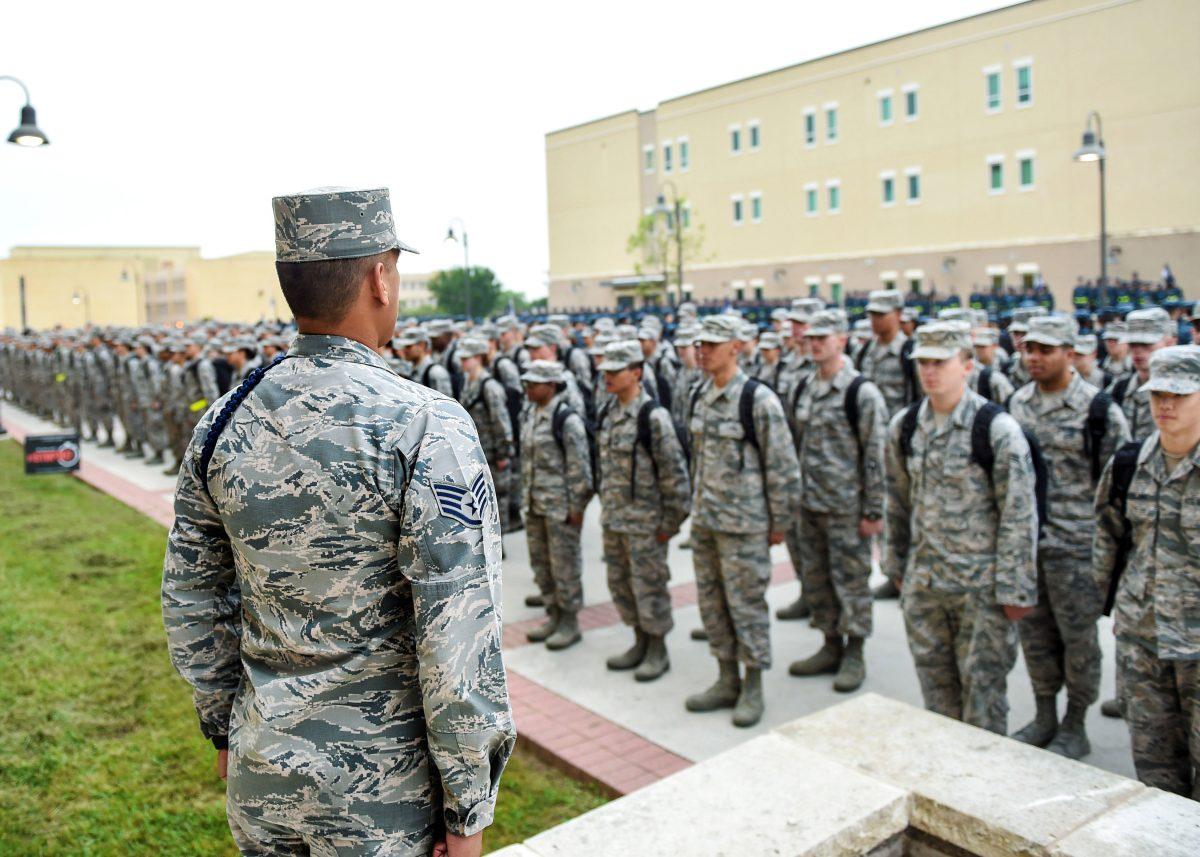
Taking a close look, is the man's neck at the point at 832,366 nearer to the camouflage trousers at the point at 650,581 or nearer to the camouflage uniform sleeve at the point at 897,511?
the camouflage uniform sleeve at the point at 897,511

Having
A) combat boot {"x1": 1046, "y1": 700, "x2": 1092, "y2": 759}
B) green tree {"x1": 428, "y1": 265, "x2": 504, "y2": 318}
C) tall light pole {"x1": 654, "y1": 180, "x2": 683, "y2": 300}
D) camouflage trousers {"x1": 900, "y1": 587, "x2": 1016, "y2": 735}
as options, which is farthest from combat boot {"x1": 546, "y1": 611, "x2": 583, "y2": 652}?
green tree {"x1": 428, "y1": 265, "x2": 504, "y2": 318}

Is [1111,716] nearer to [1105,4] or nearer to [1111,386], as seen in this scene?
[1111,386]

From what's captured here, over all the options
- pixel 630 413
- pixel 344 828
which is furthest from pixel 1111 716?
pixel 344 828

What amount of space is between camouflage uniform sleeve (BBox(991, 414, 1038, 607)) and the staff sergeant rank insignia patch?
10.7 ft

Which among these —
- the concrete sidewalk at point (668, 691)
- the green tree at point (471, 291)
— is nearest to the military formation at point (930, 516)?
the concrete sidewalk at point (668, 691)

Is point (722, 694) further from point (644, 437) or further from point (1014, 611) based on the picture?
point (1014, 611)

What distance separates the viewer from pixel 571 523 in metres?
7.11

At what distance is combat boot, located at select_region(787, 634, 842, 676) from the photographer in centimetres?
643

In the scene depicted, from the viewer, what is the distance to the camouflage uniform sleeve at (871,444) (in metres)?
6.38

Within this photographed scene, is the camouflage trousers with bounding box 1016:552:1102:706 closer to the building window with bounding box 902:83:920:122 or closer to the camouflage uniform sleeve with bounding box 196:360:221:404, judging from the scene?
the camouflage uniform sleeve with bounding box 196:360:221:404

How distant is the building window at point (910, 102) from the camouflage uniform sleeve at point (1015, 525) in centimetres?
3986

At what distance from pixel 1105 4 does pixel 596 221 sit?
2808 cm

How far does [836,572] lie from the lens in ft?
21.3

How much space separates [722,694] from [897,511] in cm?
157
